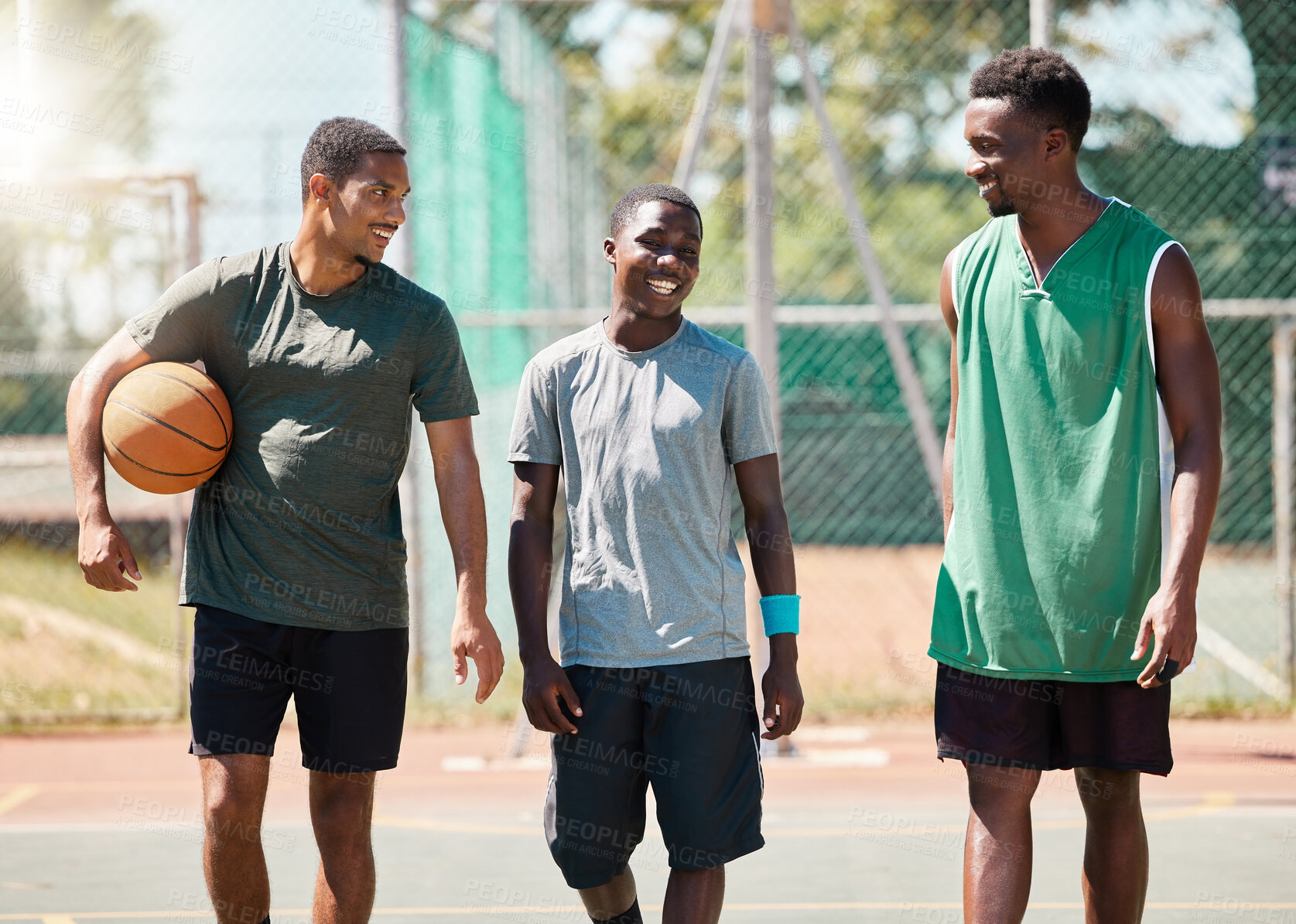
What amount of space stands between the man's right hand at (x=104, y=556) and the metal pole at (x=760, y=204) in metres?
3.47

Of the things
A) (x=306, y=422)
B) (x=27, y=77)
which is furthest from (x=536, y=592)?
(x=27, y=77)

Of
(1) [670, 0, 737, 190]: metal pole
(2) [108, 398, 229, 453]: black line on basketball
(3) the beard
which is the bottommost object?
(2) [108, 398, 229, 453]: black line on basketball

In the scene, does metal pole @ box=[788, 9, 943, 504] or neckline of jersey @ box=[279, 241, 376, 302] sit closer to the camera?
neckline of jersey @ box=[279, 241, 376, 302]

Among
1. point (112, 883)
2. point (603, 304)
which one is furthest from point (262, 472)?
point (603, 304)

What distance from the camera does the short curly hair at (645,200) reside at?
132 inches

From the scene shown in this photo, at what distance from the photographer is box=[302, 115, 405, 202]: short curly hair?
3467mm

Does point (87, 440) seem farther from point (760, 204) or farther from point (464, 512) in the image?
point (760, 204)

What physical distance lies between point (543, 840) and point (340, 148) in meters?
2.80

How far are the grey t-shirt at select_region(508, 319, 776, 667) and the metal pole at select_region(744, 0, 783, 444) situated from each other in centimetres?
299

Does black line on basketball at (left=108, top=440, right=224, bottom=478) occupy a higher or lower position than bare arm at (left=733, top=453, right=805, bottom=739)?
higher

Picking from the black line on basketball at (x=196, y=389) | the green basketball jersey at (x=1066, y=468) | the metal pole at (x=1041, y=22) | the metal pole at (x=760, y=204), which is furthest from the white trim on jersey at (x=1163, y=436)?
the metal pole at (x=1041, y=22)

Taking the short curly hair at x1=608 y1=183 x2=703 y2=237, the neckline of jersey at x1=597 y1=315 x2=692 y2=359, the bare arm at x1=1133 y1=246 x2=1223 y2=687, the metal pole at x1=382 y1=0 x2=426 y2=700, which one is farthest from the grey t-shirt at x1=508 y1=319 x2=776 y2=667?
the metal pole at x1=382 y1=0 x2=426 y2=700

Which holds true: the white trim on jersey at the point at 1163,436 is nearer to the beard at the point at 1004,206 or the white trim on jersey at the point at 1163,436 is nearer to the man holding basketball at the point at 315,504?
the beard at the point at 1004,206

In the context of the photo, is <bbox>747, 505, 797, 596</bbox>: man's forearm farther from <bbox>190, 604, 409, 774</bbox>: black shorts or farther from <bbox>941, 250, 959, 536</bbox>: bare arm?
<bbox>190, 604, 409, 774</bbox>: black shorts
